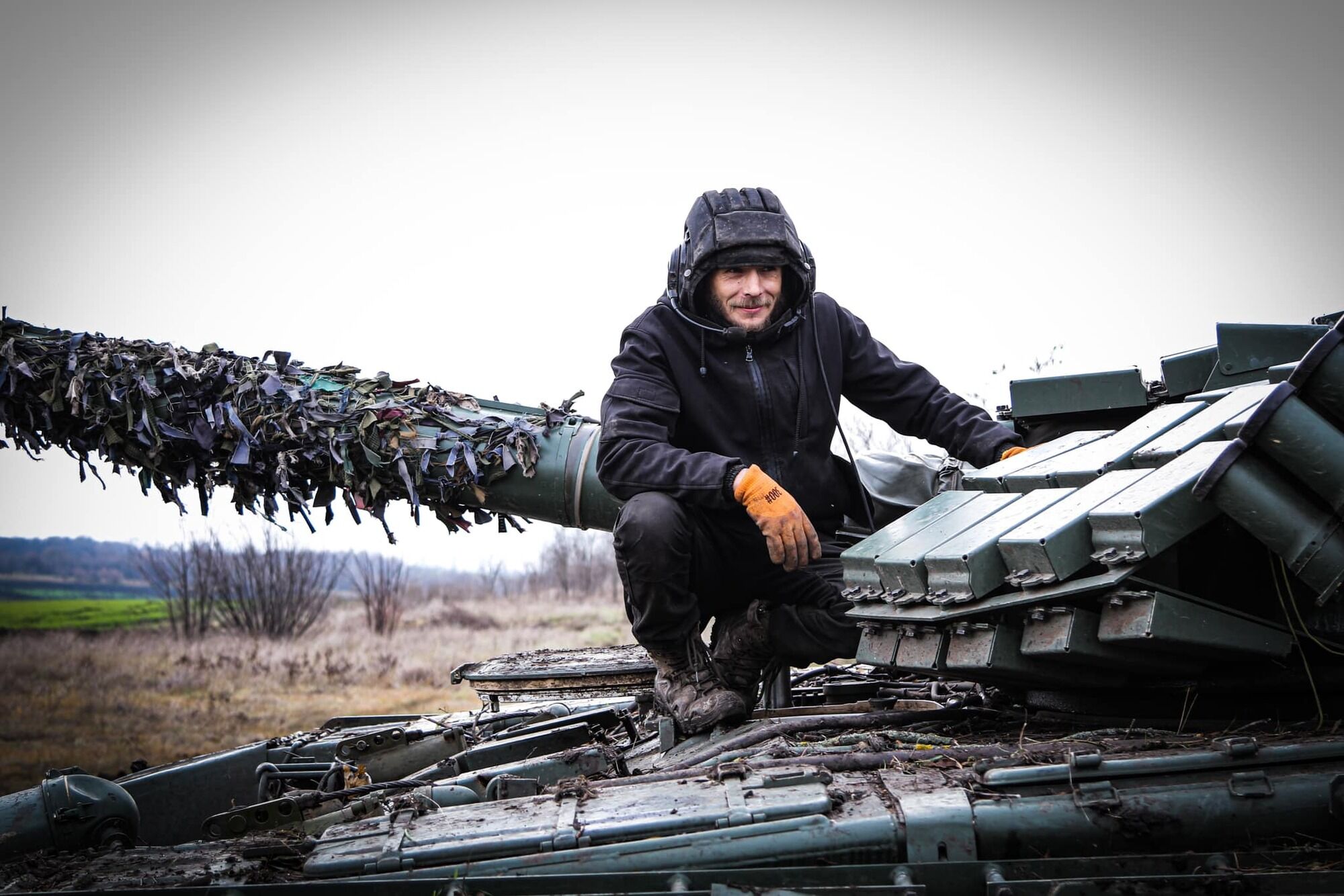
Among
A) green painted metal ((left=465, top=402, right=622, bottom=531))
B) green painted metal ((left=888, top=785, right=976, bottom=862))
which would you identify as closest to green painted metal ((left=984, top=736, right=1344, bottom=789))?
green painted metal ((left=888, top=785, right=976, bottom=862))

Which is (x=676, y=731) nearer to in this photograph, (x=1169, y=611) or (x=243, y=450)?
(x=1169, y=611)

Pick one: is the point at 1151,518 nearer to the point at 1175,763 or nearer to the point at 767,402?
the point at 1175,763

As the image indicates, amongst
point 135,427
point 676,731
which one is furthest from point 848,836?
point 135,427

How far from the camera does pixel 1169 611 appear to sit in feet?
11.3

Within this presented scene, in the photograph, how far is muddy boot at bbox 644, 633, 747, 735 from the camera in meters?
4.57

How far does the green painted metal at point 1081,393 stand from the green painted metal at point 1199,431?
3.22ft

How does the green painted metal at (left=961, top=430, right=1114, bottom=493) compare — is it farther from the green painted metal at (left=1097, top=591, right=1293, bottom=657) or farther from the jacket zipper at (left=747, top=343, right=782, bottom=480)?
the green painted metal at (left=1097, top=591, right=1293, bottom=657)

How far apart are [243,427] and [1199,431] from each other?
400cm

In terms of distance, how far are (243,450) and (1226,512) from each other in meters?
4.14

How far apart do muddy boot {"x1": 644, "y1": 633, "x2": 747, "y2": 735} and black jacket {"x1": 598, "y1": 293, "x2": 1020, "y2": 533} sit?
623 millimetres

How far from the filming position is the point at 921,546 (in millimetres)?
4109

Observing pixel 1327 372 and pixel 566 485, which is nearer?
pixel 1327 372

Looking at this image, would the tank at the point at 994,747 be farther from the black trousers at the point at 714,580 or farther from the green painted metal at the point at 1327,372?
the black trousers at the point at 714,580

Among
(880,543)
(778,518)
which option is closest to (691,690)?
(778,518)
